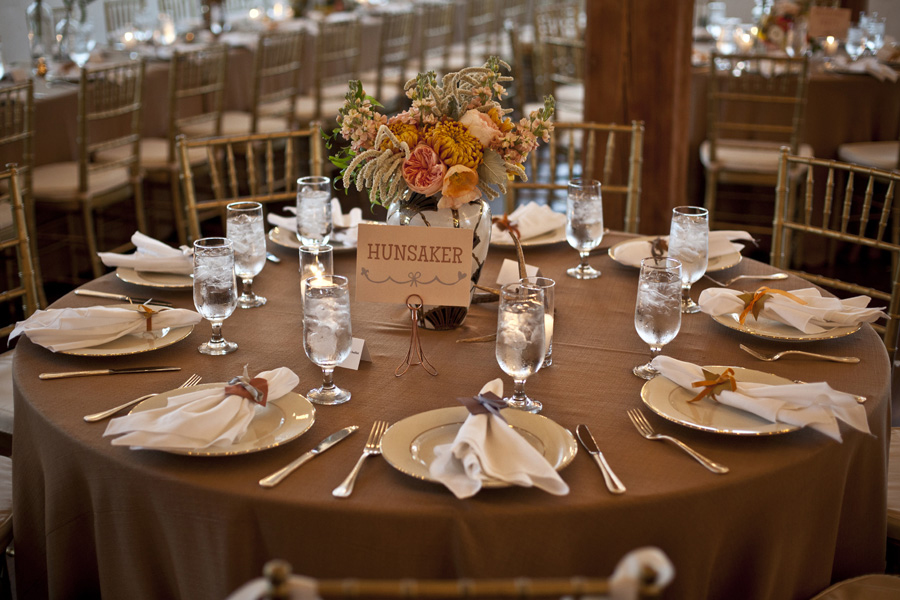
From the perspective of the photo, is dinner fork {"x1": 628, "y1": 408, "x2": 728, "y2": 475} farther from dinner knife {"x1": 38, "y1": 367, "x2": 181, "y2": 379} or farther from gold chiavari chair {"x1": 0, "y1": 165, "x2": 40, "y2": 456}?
gold chiavari chair {"x1": 0, "y1": 165, "x2": 40, "y2": 456}

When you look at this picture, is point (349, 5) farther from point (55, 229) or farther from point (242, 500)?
point (242, 500)

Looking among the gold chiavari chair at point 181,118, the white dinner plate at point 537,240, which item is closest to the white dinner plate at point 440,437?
the white dinner plate at point 537,240

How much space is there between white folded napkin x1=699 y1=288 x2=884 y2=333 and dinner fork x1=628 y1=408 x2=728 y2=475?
0.41 m

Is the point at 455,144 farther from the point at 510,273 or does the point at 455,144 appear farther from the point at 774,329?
the point at 774,329

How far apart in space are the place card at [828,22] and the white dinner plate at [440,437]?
4064 mm

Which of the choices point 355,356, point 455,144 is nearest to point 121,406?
point 355,356

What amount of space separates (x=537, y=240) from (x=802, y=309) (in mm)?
713

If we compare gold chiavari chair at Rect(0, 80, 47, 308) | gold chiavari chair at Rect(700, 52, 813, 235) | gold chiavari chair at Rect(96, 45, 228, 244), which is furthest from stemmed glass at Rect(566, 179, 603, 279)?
gold chiavari chair at Rect(96, 45, 228, 244)

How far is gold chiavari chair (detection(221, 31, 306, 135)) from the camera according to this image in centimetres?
464

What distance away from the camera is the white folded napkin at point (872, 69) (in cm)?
403

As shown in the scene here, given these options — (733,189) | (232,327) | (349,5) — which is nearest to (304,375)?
(232,327)

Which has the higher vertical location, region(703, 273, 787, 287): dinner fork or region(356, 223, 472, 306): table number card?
region(356, 223, 472, 306): table number card

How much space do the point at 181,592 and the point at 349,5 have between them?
281 inches

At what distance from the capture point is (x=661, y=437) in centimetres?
124
